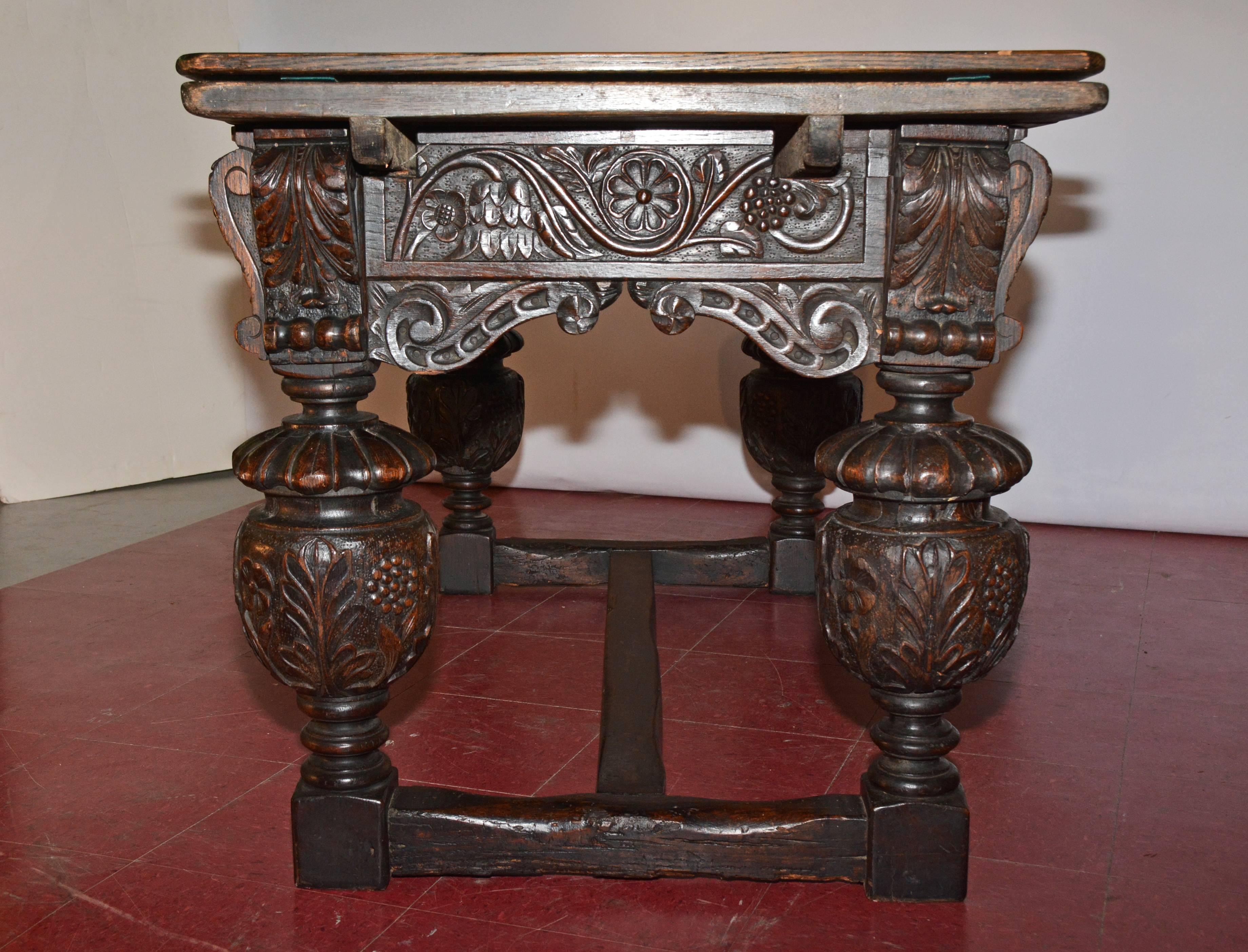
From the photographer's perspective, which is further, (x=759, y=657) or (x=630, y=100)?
(x=759, y=657)

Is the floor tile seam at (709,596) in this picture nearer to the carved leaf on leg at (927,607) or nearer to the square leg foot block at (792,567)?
the square leg foot block at (792,567)

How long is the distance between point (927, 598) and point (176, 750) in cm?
130

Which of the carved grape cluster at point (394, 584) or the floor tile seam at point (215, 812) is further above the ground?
the carved grape cluster at point (394, 584)

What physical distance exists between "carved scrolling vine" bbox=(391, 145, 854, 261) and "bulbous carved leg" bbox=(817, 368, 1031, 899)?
223 millimetres

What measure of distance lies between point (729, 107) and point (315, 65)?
1.50 ft

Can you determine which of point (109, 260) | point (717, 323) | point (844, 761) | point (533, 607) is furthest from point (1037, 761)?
point (109, 260)

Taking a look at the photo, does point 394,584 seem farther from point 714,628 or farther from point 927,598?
point 714,628

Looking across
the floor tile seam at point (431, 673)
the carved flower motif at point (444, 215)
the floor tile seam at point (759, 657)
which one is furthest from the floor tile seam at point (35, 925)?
the floor tile seam at point (759, 657)

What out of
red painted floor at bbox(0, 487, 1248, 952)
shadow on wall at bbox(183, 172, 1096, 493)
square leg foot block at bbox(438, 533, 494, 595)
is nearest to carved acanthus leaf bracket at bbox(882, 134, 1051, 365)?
red painted floor at bbox(0, 487, 1248, 952)

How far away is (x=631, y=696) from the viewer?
184 centimetres

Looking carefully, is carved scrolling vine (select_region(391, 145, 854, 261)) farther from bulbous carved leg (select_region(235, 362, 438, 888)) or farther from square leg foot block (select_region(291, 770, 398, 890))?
square leg foot block (select_region(291, 770, 398, 890))

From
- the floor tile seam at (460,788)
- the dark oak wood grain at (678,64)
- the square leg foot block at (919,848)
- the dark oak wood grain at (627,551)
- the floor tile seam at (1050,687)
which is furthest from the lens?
the dark oak wood grain at (627,551)

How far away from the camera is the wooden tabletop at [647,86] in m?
1.23

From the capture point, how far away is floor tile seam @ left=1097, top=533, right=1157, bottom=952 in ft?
4.69
